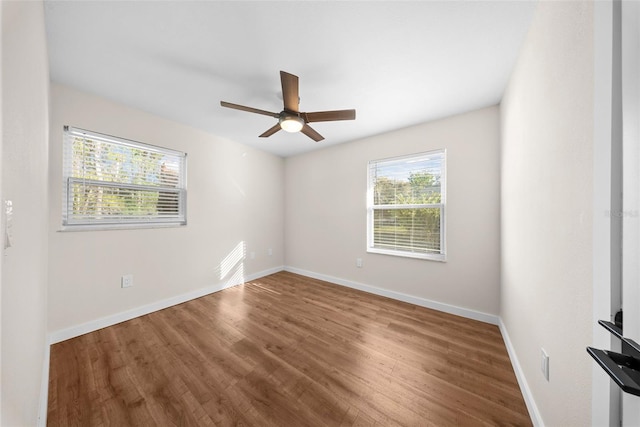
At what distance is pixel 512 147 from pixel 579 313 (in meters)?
1.45

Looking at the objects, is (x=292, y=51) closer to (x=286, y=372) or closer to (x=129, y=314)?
(x=286, y=372)

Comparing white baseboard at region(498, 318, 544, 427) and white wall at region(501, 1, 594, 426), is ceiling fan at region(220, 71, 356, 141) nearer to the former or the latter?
white wall at region(501, 1, 594, 426)

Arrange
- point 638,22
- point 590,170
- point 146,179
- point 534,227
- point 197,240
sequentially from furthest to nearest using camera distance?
point 197,240 → point 146,179 → point 534,227 → point 590,170 → point 638,22

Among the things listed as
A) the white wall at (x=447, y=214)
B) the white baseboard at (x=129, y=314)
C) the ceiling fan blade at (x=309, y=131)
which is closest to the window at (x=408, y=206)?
the white wall at (x=447, y=214)

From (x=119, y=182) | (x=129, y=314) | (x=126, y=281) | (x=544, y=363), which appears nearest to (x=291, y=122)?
(x=119, y=182)

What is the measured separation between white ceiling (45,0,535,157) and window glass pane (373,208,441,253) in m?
1.27

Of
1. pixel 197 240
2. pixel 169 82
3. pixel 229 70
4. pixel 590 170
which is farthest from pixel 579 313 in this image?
pixel 197 240

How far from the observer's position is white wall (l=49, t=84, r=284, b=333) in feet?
6.40

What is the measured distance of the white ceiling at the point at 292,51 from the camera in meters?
1.25

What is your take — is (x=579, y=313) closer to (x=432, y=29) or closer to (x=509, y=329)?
(x=509, y=329)

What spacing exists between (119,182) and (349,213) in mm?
2929

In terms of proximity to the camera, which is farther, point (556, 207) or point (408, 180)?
point (408, 180)

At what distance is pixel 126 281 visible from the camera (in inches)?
90.7

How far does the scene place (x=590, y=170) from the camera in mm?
723
